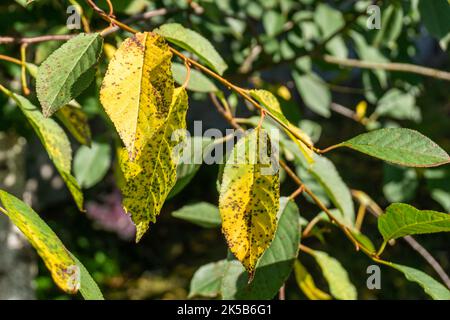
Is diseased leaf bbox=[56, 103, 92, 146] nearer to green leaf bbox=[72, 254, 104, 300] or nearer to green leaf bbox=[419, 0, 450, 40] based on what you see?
green leaf bbox=[72, 254, 104, 300]

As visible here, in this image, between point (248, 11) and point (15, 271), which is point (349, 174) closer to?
point (248, 11)

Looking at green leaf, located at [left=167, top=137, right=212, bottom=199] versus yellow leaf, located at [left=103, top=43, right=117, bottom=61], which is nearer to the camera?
green leaf, located at [left=167, top=137, right=212, bottom=199]

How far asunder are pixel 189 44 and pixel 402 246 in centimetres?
292

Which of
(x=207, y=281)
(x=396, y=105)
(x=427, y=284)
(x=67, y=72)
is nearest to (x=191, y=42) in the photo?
(x=67, y=72)

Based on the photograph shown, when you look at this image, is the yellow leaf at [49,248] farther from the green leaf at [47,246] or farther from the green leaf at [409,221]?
the green leaf at [409,221]

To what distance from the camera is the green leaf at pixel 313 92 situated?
74.6 inches

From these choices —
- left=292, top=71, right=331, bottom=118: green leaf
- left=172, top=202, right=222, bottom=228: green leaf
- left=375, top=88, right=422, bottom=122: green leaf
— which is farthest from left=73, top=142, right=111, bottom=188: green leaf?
left=375, top=88, right=422, bottom=122: green leaf

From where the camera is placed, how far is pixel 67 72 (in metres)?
0.73

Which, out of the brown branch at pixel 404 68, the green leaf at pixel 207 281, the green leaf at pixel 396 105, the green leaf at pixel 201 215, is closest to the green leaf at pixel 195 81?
the green leaf at pixel 201 215

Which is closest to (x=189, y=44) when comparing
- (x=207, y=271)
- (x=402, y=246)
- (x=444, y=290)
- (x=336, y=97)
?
(x=444, y=290)

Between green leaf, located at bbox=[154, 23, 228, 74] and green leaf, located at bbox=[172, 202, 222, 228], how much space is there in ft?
1.53

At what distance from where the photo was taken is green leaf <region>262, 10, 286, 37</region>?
1818mm

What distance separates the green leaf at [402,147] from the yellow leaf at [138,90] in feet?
0.90
